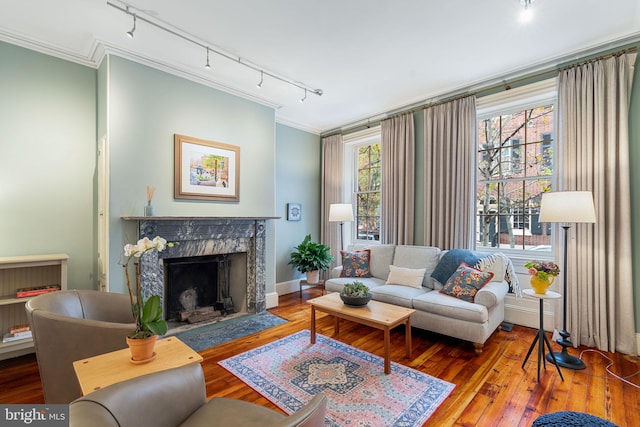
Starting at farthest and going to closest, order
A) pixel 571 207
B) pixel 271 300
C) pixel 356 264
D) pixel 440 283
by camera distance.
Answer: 1. pixel 271 300
2. pixel 356 264
3. pixel 440 283
4. pixel 571 207

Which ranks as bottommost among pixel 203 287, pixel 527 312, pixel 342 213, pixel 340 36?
pixel 527 312

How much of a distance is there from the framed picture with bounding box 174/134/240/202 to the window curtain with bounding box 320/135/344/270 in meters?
1.95

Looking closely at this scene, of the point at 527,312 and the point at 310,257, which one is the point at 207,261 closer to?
the point at 310,257

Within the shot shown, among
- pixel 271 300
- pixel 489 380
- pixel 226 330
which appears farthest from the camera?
pixel 271 300

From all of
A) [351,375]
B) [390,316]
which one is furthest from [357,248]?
[351,375]

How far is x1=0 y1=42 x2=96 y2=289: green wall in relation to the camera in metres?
2.80

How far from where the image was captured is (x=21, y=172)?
2848 millimetres

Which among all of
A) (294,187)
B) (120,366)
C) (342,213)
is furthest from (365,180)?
(120,366)

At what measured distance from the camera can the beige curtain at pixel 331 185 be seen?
17.4 feet

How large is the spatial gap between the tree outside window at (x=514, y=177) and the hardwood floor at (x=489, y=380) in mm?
1116

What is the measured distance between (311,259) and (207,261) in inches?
63.4

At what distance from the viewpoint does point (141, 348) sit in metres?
1.49

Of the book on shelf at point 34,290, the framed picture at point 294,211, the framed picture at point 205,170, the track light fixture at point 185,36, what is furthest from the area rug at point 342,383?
the track light fixture at point 185,36

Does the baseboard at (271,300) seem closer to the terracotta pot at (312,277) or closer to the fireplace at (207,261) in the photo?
the fireplace at (207,261)
